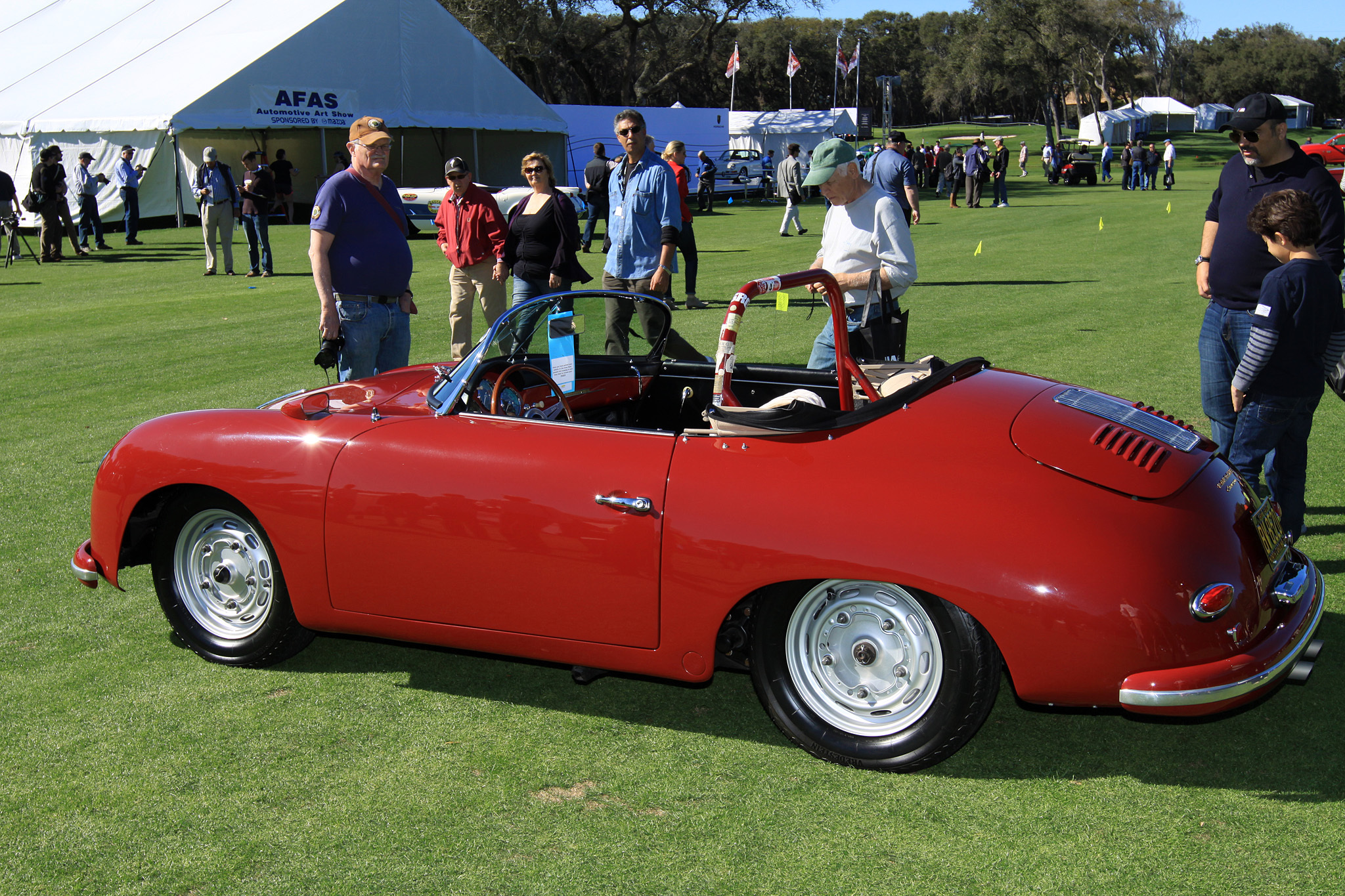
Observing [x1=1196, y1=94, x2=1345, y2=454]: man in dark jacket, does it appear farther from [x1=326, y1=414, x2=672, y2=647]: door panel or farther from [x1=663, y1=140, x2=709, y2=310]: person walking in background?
[x1=663, y1=140, x2=709, y2=310]: person walking in background

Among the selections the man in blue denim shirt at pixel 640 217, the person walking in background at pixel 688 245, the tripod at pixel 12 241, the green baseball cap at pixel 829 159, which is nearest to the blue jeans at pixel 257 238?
the tripod at pixel 12 241

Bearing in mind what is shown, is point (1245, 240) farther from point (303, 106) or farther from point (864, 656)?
point (303, 106)

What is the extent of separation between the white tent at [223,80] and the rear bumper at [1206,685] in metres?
26.7

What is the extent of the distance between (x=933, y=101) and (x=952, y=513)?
375 ft

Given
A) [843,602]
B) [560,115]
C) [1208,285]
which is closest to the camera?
[843,602]

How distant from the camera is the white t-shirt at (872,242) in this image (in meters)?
5.51

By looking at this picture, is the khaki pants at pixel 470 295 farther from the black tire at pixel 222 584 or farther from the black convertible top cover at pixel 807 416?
the black convertible top cover at pixel 807 416

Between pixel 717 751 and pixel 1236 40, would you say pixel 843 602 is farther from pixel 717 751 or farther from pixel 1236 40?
pixel 1236 40

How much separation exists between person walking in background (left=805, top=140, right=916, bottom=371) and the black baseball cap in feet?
5.00

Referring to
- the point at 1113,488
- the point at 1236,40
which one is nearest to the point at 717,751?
the point at 1113,488

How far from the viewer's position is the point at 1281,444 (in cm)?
478

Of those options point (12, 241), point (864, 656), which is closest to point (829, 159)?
point (864, 656)

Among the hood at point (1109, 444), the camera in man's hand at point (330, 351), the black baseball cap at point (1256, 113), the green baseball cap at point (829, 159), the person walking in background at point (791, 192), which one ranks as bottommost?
the hood at point (1109, 444)

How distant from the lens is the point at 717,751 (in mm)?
3590
